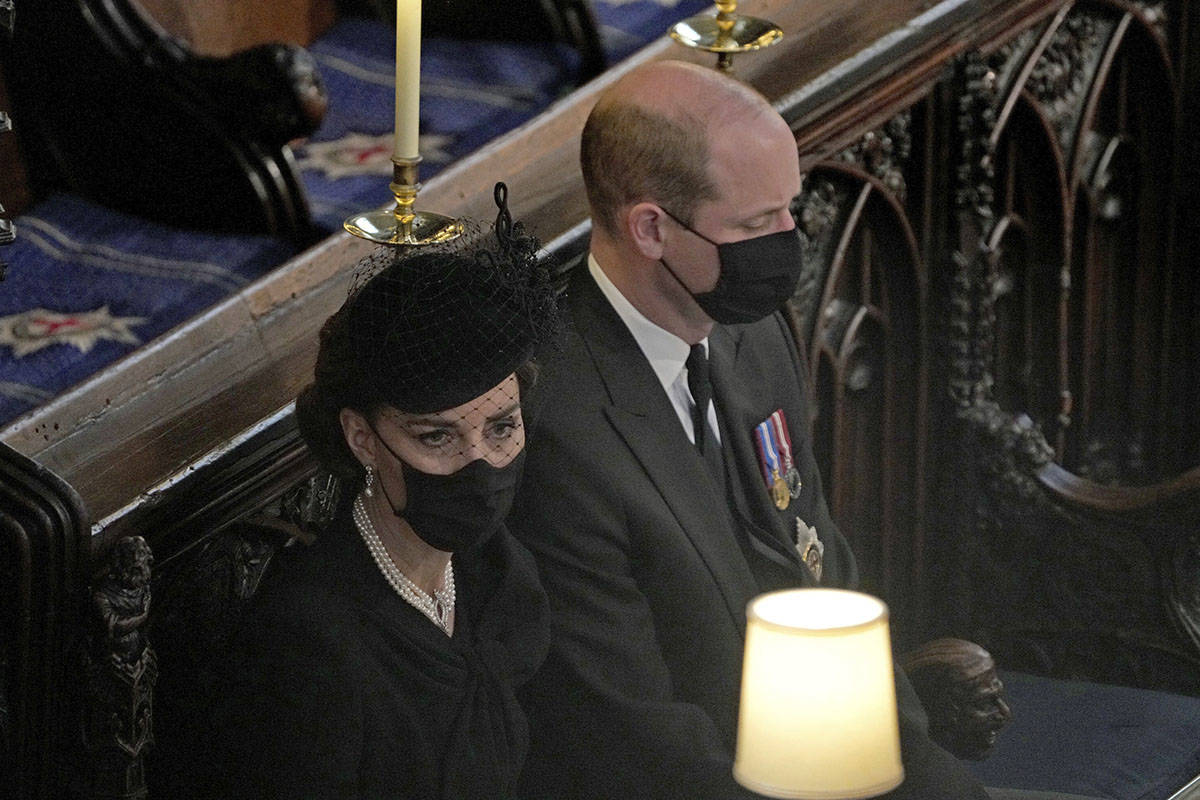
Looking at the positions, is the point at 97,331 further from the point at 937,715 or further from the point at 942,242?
the point at 942,242

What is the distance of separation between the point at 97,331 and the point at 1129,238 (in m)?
2.66

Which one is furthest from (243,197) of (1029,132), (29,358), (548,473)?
(1029,132)

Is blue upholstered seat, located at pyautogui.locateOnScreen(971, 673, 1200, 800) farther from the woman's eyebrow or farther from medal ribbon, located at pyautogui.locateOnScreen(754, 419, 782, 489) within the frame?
the woman's eyebrow

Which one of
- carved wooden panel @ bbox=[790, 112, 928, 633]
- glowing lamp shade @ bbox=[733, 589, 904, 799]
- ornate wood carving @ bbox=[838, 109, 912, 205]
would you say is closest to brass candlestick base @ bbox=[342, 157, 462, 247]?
glowing lamp shade @ bbox=[733, 589, 904, 799]

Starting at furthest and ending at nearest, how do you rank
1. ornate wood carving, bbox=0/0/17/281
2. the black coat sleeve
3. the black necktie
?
the black necktie → the black coat sleeve → ornate wood carving, bbox=0/0/17/281

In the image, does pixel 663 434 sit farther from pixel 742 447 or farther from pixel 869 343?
pixel 869 343

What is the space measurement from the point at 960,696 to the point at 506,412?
1.22m

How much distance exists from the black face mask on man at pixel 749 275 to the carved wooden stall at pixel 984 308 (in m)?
0.23

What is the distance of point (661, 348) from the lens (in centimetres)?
307

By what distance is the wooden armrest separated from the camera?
348 cm

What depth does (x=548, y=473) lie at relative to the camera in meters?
2.89

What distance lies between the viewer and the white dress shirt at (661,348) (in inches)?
120

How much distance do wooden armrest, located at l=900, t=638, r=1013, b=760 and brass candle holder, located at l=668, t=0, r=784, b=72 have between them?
1036 mm

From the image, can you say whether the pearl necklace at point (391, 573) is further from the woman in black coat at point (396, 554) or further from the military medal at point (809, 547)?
the military medal at point (809, 547)
